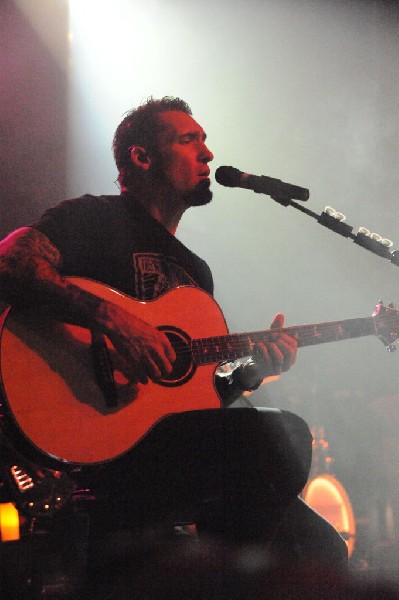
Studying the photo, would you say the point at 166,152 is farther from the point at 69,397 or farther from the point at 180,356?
the point at 69,397

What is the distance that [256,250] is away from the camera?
5.28m

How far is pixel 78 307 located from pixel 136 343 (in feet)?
0.71

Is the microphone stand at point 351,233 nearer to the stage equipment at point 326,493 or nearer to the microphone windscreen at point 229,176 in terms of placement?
the microphone windscreen at point 229,176

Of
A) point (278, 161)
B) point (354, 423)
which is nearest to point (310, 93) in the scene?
point (278, 161)

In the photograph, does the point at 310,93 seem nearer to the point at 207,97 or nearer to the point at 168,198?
the point at 207,97

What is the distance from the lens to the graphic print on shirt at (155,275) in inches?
88.4

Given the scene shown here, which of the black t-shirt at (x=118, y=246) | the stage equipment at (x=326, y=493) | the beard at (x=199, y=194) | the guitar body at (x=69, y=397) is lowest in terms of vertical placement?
the stage equipment at (x=326, y=493)

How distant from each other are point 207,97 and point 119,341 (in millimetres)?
3602

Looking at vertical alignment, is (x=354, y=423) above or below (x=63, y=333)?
below

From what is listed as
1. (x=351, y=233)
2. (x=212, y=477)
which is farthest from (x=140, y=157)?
(x=212, y=477)

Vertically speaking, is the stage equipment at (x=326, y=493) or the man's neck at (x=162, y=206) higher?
the man's neck at (x=162, y=206)

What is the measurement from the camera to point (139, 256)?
2.33 meters

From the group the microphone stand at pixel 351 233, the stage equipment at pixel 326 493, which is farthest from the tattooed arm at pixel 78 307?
the stage equipment at pixel 326 493

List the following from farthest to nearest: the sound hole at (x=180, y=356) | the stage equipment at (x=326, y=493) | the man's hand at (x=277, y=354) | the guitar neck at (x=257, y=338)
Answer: the stage equipment at (x=326, y=493) → the man's hand at (x=277, y=354) → the guitar neck at (x=257, y=338) → the sound hole at (x=180, y=356)
